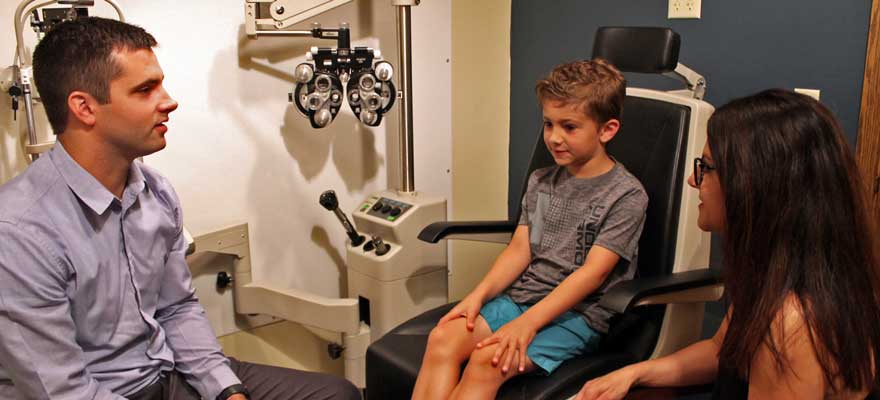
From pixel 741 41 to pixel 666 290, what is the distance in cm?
91

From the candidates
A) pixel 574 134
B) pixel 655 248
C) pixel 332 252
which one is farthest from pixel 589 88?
pixel 332 252

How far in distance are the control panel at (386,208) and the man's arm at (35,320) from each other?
1.15 metres

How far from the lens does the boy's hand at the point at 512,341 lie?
→ 5.20ft

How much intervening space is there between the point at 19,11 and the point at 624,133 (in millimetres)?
1492

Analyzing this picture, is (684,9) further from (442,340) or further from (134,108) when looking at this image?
(134,108)

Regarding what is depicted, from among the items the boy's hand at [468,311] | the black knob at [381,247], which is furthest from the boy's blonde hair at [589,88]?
the black knob at [381,247]

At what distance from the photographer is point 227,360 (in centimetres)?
171

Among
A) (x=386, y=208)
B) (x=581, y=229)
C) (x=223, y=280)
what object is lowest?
(x=223, y=280)

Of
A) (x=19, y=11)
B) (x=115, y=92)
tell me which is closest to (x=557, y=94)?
(x=115, y=92)

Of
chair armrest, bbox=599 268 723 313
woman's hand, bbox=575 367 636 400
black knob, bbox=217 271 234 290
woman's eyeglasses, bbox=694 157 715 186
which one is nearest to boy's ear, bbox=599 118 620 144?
chair armrest, bbox=599 268 723 313

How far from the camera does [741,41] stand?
2.18 meters

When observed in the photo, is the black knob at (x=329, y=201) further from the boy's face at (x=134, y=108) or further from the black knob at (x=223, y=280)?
the boy's face at (x=134, y=108)

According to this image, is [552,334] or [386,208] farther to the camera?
[386,208]

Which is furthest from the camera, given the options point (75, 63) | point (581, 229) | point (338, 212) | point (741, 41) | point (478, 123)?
point (478, 123)
